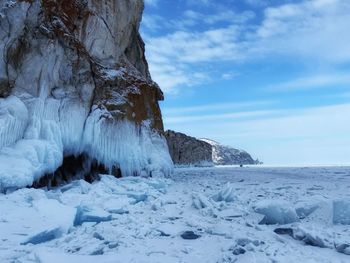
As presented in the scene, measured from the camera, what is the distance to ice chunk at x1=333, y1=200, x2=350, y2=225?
20.5 ft

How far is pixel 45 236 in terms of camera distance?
213 inches

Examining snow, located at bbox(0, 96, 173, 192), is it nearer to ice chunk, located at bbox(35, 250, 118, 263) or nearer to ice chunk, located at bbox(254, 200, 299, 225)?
ice chunk, located at bbox(35, 250, 118, 263)

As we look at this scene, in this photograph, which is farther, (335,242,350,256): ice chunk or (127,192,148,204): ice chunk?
(127,192,148,204): ice chunk

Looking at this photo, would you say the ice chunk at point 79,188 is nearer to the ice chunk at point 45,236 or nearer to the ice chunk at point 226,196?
the ice chunk at point 226,196

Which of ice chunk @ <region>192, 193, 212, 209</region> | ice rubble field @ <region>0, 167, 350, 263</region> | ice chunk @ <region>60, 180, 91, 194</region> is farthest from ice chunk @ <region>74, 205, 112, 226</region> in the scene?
ice chunk @ <region>60, 180, 91, 194</region>

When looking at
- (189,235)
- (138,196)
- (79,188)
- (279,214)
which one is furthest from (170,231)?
(79,188)

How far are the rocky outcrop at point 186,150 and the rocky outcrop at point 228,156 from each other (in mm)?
29689

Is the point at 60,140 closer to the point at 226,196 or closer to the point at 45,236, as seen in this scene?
the point at 226,196

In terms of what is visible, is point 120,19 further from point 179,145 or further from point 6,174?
point 179,145

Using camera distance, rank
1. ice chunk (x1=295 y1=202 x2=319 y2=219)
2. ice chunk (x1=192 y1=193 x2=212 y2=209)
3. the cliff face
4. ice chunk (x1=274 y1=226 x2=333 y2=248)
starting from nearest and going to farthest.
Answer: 1. ice chunk (x1=274 y1=226 x2=333 y2=248)
2. ice chunk (x1=295 y1=202 x2=319 y2=219)
3. ice chunk (x1=192 y1=193 x2=212 y2=209)
4. the cliff face

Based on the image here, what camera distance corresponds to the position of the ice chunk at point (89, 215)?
6368 mm

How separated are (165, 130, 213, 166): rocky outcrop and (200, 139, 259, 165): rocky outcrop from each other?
29.7 metres

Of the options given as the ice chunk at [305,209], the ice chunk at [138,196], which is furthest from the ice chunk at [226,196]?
the ice chunk at [305,209]

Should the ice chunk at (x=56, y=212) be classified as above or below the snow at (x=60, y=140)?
below
